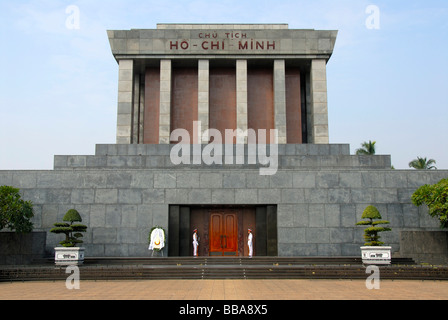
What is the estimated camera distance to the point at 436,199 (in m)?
22.2

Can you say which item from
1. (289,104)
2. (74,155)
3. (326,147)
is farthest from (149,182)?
(289,104)

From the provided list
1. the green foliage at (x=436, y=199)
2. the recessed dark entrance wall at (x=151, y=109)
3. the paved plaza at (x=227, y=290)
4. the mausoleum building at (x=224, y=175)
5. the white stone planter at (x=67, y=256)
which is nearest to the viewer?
the paved plaza at (x=227, y=290)

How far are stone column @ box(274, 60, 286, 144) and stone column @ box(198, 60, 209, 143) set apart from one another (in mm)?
4684

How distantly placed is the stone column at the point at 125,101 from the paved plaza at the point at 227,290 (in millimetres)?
14746

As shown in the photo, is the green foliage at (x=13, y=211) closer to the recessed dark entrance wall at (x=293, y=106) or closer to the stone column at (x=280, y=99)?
the stone column at (x=280, y=99)

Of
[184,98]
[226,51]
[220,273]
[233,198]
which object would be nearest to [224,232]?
[233,198]

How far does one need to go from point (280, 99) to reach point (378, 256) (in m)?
14.6

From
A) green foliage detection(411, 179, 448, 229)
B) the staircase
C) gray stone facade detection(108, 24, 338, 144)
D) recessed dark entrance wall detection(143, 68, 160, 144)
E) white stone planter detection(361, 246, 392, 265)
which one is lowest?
the staircase

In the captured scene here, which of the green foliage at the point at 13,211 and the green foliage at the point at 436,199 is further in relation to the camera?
the green foliage at the point at 436,199

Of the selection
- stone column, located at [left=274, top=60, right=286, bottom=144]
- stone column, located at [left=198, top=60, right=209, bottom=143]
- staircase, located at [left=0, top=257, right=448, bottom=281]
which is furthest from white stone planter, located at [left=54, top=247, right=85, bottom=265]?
stone column, located at [left=274, top=60, right=286, bottom=144]

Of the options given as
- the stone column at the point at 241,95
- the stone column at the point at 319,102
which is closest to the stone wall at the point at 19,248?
the stone column at the point at 241,95

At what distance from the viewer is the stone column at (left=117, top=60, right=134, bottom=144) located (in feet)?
103

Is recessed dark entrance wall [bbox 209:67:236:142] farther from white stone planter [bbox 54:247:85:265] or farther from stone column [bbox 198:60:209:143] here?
white stone planter [bbox 54:247:85:265]

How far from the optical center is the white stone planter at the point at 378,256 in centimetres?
2033
